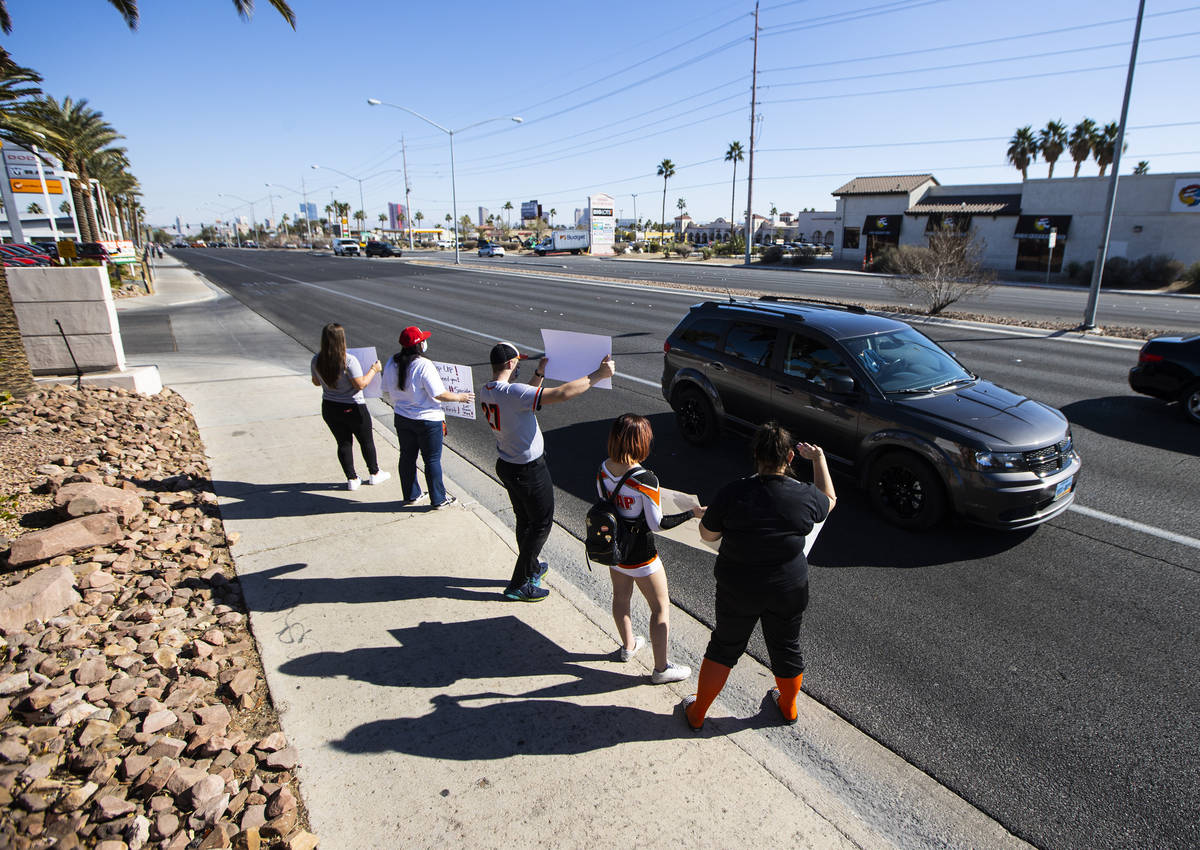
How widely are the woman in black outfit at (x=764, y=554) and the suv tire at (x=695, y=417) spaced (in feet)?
14.3

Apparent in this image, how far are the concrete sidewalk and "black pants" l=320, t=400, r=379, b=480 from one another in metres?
0.86

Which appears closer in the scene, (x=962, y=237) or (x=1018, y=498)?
(x=1018, y=498)

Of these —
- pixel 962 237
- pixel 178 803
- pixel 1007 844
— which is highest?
pixel 962 237

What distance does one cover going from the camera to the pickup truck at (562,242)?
2983 inches

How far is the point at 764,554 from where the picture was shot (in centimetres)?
308

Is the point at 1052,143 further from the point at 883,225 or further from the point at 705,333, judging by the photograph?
the point at 705,333

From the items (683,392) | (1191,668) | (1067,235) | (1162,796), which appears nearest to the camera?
(1162,796)

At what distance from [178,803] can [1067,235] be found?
176 feet

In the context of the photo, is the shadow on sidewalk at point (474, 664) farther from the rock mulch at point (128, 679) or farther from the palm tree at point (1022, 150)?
the palm tree at point (1022, 150)

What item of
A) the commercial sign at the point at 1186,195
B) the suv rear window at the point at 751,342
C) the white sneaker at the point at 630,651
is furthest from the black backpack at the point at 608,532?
the commercial sign at the point at 1186,195

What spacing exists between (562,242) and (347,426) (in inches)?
2869

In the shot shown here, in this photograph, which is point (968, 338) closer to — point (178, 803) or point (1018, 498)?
point (1018, 498)

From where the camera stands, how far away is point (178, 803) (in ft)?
9.28

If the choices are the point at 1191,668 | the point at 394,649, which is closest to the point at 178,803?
the point at 394,649
